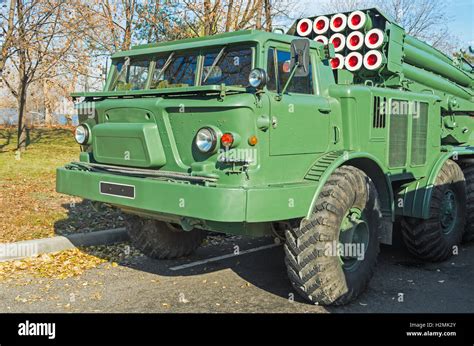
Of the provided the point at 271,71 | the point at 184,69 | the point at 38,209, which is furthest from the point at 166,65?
the point at 38,209

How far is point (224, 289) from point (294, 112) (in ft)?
6.73

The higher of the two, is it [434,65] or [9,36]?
[9,36]

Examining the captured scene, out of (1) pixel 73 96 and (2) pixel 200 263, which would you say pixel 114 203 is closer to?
(1) pixel 73 96

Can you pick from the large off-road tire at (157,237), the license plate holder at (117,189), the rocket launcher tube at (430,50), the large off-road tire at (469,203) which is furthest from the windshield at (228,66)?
the large off-road tire at (469,203)

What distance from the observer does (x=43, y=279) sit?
5.73 meters

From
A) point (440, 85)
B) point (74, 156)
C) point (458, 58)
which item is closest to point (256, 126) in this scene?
point (440, 85)

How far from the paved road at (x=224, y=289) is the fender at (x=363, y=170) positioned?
0.74 metres

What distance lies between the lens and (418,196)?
639cm

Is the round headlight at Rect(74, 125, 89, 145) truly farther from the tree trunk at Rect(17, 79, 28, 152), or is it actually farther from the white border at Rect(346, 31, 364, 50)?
the tree trunk at Rect(17, 79, 28, 152)

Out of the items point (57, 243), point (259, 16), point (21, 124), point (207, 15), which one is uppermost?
point (259, 16)

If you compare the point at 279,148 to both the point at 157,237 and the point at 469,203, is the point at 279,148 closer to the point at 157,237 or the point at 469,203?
the point at 157,237

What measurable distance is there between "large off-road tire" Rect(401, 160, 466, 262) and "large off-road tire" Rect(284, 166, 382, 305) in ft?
5.11

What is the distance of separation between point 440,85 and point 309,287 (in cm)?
422

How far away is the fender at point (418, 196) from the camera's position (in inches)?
248
